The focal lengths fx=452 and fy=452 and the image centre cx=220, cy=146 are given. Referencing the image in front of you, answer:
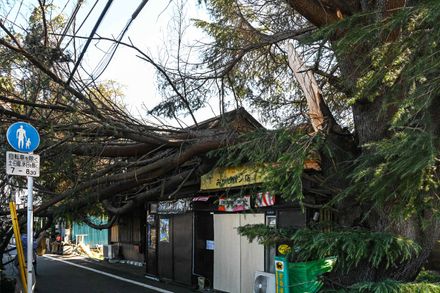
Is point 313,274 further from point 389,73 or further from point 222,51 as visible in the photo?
point 222,51

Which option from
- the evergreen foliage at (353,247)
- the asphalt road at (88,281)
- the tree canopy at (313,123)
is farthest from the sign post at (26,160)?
the asphalt road at (88,281)

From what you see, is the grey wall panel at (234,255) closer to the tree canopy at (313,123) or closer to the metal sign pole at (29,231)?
the tree canopy at (313,123)

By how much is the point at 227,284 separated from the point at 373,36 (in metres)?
9.79

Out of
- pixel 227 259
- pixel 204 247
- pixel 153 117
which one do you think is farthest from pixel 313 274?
pixel 204 247

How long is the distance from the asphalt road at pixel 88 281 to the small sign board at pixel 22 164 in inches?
292

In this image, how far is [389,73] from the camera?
447 centimetres

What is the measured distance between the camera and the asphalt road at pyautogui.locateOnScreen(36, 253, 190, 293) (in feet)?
45.9

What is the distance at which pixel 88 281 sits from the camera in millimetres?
15812

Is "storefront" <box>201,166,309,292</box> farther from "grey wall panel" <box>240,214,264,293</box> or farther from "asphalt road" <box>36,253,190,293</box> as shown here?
"asphalt road" <box>36,253,190,293</box>

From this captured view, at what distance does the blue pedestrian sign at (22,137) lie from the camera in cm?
707

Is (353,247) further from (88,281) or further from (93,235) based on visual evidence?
(93,235)

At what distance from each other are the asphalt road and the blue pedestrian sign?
7.61 meters

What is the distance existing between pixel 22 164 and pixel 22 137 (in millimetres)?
432

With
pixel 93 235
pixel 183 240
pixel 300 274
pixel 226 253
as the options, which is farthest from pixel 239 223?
pixel 93 235
